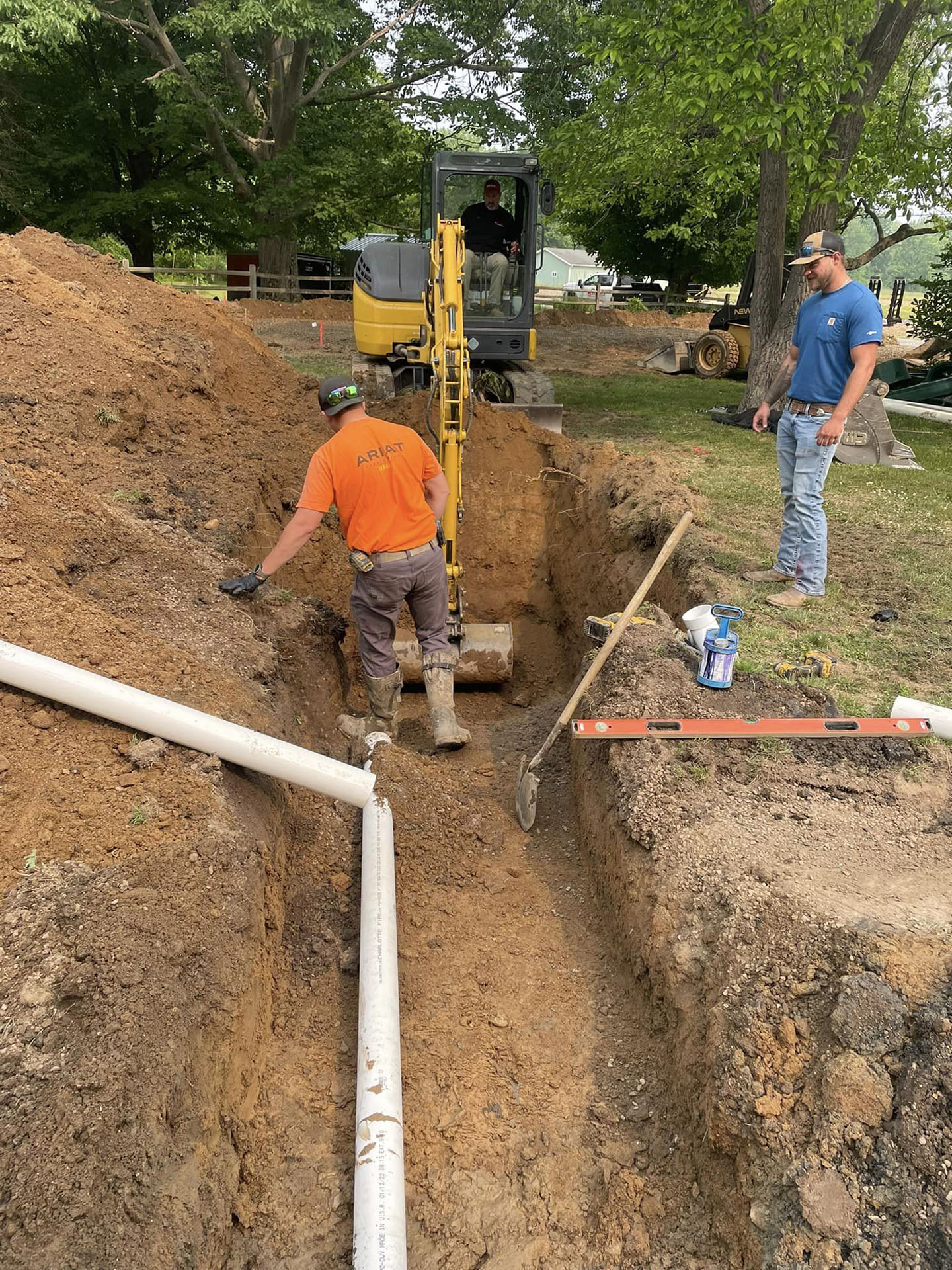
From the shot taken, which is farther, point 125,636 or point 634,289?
point 634,289

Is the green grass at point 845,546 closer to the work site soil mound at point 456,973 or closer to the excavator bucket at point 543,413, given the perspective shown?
the work site soil mound at point 456,973

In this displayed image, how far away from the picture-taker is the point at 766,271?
11922 millimetres

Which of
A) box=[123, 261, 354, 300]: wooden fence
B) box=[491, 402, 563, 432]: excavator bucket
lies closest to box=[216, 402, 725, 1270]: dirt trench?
box=[491, 402, 563, 432]: excavator bucket

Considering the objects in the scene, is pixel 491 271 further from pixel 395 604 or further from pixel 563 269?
pixel 563 269

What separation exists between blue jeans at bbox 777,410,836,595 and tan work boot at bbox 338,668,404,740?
2928 millimetres

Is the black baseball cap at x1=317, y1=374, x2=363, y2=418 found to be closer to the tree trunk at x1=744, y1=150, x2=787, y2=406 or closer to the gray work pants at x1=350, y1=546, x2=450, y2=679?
the gray work pants at x1=350, y1=546, x2=450, y2=679

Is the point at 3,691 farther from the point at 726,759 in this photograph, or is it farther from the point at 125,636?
the point at 726,759

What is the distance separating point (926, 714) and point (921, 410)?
12.0 metres

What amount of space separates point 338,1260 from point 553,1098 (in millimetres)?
988

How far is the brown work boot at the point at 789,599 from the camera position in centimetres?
604

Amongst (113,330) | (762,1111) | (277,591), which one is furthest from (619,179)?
(762,1111)

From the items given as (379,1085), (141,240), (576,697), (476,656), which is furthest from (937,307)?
(141,240)

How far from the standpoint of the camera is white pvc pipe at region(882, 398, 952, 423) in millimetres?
14094

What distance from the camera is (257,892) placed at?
3682 millimetres
